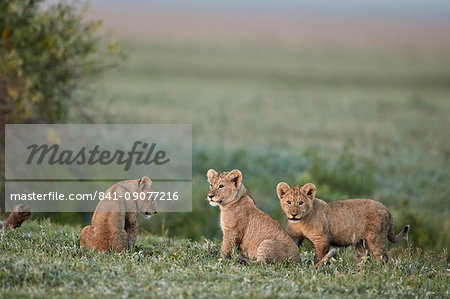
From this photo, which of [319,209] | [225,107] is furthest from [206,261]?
[225,107]

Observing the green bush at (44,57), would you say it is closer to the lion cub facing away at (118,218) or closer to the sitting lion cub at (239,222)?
the lion cub facing away at (118,218)

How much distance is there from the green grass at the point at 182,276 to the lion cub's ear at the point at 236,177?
1.21 meters

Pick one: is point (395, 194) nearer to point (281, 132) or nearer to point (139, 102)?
point (281, 132)

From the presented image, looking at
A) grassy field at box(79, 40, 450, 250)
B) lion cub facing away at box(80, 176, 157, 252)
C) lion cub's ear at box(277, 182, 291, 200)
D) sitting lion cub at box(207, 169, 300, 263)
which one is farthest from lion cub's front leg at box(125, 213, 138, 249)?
grassy field at box(79, 40, 450, 250)

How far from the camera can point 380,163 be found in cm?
2759

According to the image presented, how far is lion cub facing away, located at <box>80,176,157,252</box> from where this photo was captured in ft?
31.7

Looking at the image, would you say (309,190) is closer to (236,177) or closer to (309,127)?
(236,177)

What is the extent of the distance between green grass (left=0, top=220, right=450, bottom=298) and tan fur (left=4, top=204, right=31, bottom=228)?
0.53 metres

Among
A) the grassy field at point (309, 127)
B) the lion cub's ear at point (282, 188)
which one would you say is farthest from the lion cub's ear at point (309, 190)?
the grassy field at point (309, 127)

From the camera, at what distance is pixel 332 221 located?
10180mm

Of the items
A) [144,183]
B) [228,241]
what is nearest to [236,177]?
[228,241]

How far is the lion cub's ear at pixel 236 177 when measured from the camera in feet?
32.7

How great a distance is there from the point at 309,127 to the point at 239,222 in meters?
25.9

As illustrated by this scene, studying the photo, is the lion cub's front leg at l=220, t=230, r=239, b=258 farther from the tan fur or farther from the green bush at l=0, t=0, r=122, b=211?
the green bush at l=0, t=0, r=122, b=211
